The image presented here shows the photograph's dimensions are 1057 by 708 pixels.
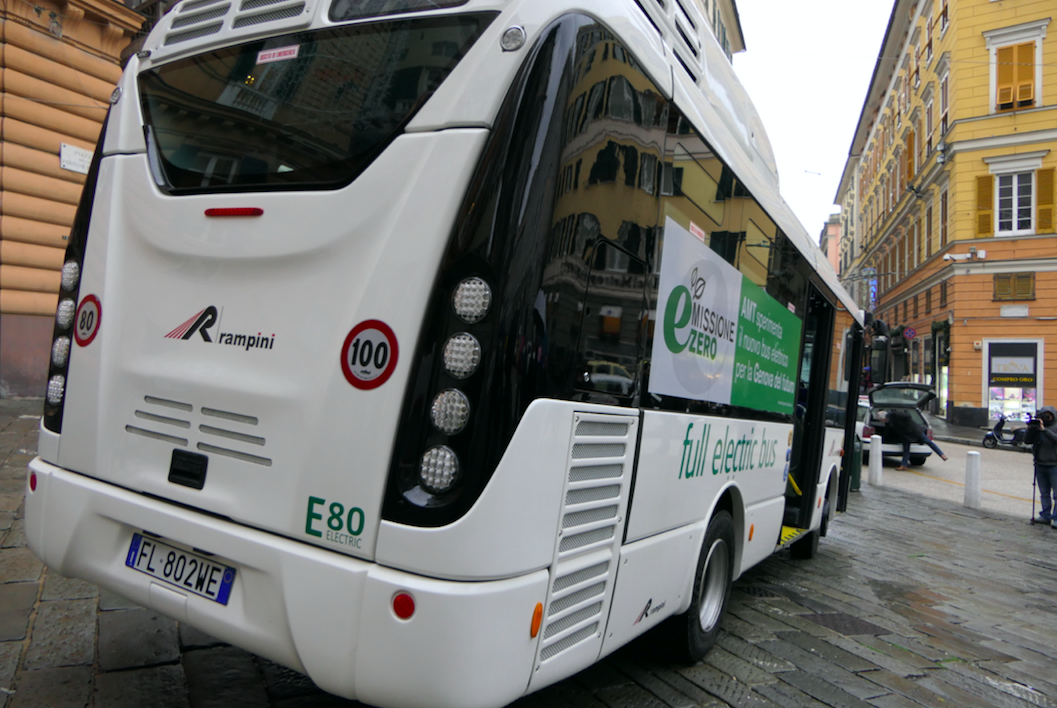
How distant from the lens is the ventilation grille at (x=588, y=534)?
2395 mm

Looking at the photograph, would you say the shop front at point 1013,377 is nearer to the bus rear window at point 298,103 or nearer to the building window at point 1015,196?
the building window at point 1015,196

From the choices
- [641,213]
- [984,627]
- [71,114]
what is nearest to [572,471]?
[641,213]

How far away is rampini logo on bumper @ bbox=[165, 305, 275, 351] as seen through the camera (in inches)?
→ 97.1

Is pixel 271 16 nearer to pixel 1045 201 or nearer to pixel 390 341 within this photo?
pixel 390 341

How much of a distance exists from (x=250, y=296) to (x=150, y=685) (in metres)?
1.67

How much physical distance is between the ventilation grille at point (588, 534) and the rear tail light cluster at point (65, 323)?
2.01 m

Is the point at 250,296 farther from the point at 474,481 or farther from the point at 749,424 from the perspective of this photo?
the point at 749,424

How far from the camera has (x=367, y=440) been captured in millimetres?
2201

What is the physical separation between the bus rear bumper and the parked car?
15.7 meters

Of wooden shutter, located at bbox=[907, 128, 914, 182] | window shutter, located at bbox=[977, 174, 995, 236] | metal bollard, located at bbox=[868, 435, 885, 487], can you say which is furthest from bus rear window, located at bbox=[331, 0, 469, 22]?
wooden shutter, located at bbox=[907, 128, 914, 182]

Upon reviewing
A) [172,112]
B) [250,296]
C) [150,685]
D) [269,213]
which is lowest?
[150,685]

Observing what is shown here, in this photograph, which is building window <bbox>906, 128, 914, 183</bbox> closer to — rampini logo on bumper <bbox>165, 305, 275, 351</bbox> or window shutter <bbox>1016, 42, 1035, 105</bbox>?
window shutter <bbox>1016, 42, 1035, 105</bbox>

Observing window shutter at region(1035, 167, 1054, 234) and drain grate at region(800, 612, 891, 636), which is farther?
window shutter at region(1035, 167, 1054, 234)

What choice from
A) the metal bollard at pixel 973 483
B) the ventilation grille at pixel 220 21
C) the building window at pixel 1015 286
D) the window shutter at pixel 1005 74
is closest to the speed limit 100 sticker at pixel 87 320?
the ventilation grille at pixel 220 21
